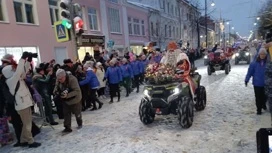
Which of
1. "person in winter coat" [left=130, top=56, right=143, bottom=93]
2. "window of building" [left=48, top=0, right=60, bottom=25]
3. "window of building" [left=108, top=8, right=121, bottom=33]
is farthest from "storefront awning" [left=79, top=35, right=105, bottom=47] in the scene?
"person in winter coat" [left=130, top=56, right=143, bottom=93]

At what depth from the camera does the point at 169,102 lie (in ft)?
21.7

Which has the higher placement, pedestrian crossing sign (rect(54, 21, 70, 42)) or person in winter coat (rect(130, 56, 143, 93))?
pedestrian crossing sign (rect(54, 21, 70, 42))

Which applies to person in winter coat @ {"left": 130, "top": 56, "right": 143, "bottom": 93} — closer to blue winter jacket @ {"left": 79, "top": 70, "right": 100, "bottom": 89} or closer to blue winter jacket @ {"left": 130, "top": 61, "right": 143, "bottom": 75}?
blue winter jacket @ {"left": 130, "top": 61, "right": 143, "bottom": 75}

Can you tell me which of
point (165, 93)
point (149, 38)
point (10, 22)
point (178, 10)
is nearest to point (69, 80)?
point (165, 93)

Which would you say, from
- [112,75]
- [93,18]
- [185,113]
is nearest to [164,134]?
[185,113]

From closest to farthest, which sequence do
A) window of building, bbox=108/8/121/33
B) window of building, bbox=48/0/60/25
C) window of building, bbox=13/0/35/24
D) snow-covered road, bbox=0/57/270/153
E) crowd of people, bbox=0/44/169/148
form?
snow-covered road, bbox=0/57/270/153 → crowd of people, bbox=0/44/169/148 → window of building, bbox=13/0/35/24 → window of building, bbox=48/0/60/25 → window of building, bbox=108/8/121/33

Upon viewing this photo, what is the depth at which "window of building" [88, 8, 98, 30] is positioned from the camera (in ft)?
69.3

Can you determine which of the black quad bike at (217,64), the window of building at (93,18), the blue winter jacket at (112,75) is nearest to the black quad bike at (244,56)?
the black quad bike at (217,64)

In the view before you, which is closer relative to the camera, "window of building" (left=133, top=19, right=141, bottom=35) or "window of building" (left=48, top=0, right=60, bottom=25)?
"window of building" (left=48, top=0, right=60, bottom=25)

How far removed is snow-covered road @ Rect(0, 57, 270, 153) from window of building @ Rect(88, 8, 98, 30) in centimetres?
1362

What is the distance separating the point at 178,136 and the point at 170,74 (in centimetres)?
155

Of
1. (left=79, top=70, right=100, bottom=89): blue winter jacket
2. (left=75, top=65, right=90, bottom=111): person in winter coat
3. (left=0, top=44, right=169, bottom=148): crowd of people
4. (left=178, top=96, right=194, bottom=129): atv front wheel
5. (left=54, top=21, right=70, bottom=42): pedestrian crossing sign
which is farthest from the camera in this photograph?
(left=54, top=21, right=70, bottom=42): pedestrian crossing sign

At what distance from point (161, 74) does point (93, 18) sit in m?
15.9

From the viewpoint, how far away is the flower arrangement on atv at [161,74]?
6770mm
